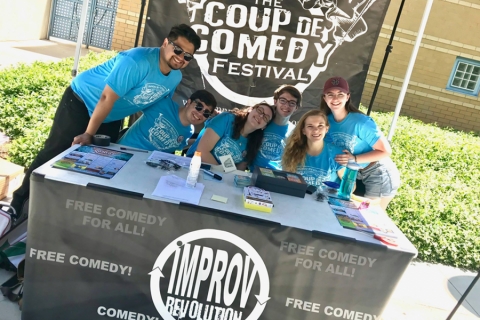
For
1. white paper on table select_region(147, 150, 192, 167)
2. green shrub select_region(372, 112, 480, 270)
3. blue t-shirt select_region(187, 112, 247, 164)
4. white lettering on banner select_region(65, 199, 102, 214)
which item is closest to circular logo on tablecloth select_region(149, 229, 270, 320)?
white lettering on banner select_region(65, 199, 102, 214)

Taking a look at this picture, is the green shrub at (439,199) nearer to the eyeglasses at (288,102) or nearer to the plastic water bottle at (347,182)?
the plastic water bottle at (347,182)

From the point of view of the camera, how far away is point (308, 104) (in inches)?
168

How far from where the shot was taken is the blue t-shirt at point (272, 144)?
10.7 feet

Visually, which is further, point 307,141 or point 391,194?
point 391,194

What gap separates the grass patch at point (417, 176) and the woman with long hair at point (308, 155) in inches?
78.1

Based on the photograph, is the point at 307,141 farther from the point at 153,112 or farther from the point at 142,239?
the point at 142,239

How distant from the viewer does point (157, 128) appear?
3.13 meters

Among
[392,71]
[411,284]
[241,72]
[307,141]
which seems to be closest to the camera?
[307,141]

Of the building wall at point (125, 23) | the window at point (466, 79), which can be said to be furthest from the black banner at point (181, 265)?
the window at point (466, 79)

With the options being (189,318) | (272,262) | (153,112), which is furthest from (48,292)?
(153,112)

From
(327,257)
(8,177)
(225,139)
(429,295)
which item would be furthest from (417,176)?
(8,177)

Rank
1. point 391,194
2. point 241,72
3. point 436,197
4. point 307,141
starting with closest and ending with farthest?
point 307,141
point 391,194
point 241,72
point 436,197

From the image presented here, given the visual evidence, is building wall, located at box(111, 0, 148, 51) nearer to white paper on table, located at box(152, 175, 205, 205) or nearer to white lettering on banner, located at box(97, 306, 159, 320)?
white paper on table, located at box(152, 175, 205, 205)

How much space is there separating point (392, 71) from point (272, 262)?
37.6 feet
